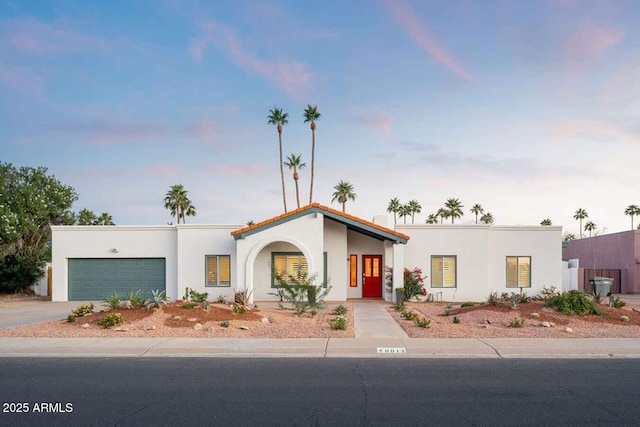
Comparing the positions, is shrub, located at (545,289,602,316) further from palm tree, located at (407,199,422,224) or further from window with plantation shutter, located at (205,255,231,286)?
palm tree, located at (407,199,422,224)

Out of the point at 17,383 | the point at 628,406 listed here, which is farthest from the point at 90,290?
the point at 628,406

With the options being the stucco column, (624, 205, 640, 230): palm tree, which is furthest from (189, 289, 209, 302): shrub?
(624, 205, 640, 230): palm tree

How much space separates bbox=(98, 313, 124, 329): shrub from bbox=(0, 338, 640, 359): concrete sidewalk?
1510 millimetres

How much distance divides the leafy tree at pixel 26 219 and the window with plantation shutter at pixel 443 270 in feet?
74.8

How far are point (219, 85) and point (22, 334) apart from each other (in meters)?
13.2

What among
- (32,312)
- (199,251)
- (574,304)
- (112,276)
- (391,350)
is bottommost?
(32,312)

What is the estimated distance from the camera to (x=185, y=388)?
966 centimetres

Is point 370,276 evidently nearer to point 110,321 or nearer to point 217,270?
point 217,270

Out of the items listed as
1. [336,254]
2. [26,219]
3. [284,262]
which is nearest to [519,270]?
[336,254]

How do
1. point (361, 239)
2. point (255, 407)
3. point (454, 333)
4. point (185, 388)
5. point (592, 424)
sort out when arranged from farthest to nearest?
point (361, 239)
point (454, 333)
point (185, 388)
point (255, 407)
point (592, 424)

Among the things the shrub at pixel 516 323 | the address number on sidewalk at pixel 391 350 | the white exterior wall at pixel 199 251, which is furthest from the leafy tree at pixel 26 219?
the shrub at pixel 516 323

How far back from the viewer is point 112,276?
27.7 meters

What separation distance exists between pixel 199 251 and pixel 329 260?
628cm

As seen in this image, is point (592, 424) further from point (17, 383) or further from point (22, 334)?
point (22, 334)
